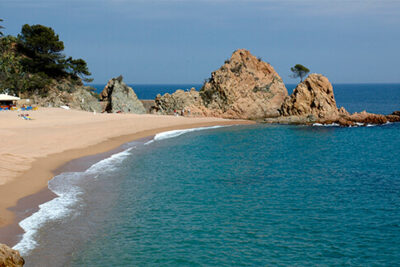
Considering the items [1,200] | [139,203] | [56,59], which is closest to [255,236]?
[139,203]

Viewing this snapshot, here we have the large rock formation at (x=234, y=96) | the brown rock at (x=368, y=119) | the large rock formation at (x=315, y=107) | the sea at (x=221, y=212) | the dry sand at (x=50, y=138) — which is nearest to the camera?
the sea at (x=221, y=212)

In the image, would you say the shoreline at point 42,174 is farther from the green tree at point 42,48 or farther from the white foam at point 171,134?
the green tree at point 42,48

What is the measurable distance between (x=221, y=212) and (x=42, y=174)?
12765 mm

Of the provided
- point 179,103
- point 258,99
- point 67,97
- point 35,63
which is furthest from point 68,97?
point 258,99

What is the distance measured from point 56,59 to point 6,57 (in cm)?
818

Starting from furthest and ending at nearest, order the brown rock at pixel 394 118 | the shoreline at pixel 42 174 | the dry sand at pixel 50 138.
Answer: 1. the brown rock at pixel 394 118
2. the dry sand at pixel 50 138
3. the shoreline at pixel 42 174

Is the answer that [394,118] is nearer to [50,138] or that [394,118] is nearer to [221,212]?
[50,138]

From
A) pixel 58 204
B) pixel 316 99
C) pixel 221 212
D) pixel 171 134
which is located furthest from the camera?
pixel 316 99

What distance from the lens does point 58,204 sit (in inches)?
811

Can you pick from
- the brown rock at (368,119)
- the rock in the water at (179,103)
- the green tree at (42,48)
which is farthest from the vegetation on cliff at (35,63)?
the brown rock at (368,119)

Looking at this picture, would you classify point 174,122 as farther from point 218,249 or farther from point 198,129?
point 218,249

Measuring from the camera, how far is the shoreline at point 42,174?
17092 mm

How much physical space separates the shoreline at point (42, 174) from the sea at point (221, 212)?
21.5 inches

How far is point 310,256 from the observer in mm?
14898
